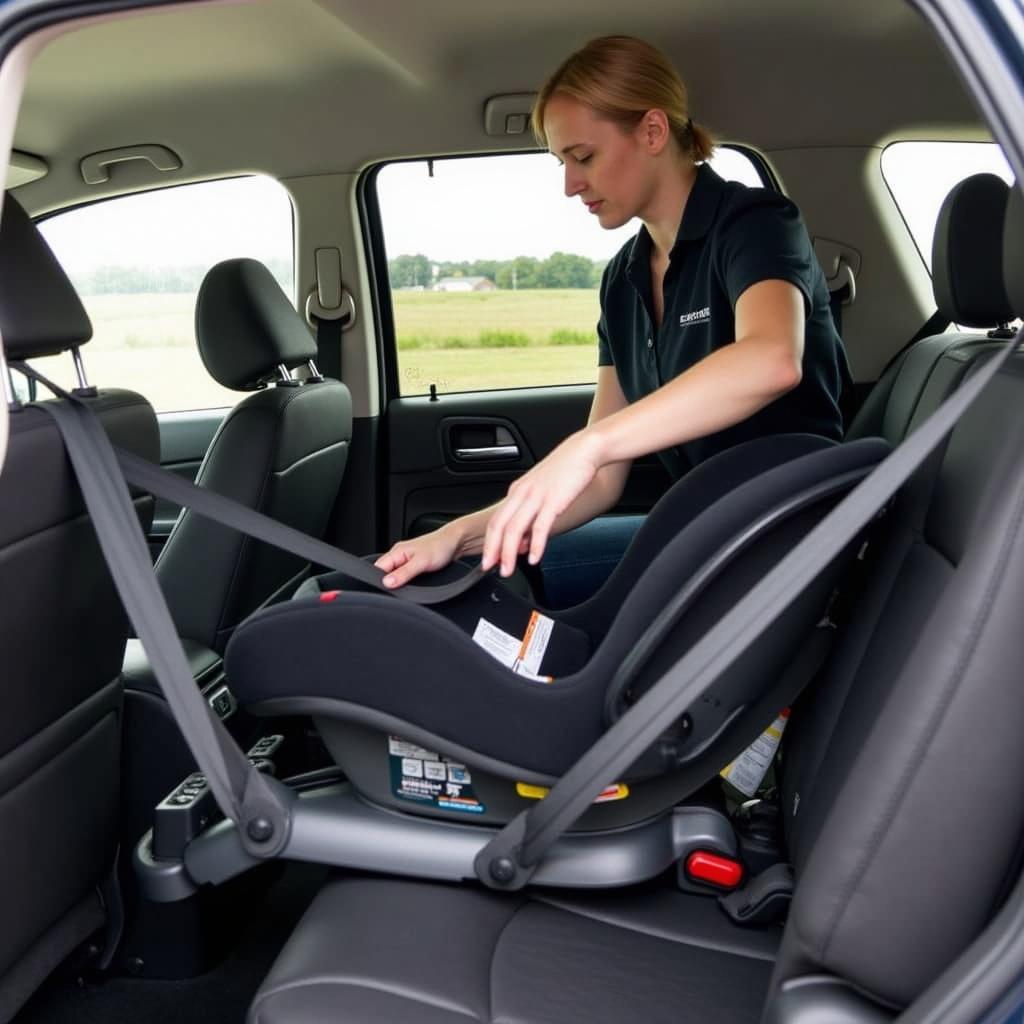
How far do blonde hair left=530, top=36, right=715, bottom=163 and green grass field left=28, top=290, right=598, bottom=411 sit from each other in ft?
3.42

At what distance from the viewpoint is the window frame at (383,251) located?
104 inches

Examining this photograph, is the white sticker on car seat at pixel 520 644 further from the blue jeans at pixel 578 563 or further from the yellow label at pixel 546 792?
the blue jeans at pixel 578 563

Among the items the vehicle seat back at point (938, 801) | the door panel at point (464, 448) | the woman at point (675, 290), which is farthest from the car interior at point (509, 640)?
the door panel at point (464, 448)

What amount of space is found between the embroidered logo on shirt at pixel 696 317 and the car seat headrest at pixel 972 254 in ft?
1.01

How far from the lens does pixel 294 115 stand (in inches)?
101

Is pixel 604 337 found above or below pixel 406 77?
below

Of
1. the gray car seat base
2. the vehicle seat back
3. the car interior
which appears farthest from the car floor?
the vehicle seat back

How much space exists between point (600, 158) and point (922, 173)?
1.26m

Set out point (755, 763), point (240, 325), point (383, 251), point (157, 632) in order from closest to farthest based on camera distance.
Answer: point (157, 632)
point (755, 763)
point (240, 325)
point (383, 251)

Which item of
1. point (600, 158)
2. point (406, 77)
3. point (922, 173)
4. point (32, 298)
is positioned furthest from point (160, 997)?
point (922, 173)

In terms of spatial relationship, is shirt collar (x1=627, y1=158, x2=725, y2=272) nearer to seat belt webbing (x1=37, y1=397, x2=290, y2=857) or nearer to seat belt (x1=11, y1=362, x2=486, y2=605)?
seat belt (x1=11, y1=362, x2=486, y2=605)

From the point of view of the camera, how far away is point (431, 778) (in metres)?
1.27

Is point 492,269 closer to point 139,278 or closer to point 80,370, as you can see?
point 139,278

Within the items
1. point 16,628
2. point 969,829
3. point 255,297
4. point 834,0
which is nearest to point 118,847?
point 16,628
